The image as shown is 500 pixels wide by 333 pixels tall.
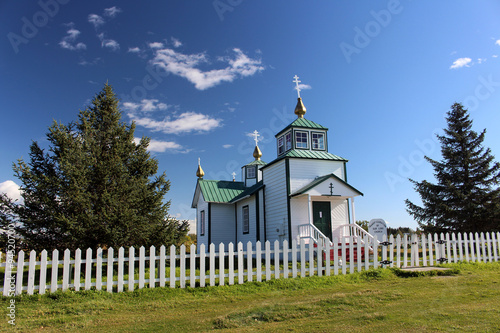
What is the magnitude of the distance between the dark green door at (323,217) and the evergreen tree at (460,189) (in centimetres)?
749

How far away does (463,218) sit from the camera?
19.5 meters

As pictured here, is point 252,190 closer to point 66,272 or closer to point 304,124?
point 304,124

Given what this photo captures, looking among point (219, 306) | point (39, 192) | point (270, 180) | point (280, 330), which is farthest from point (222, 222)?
point (280, 330)

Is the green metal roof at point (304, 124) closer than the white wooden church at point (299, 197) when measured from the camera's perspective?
No

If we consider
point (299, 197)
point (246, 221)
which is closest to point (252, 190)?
point (246, 221)

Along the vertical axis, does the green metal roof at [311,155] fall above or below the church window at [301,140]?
below

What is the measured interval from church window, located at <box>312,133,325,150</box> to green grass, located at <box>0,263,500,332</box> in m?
9.62

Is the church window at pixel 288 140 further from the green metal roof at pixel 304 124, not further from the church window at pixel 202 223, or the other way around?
the church window at pixel 202 223

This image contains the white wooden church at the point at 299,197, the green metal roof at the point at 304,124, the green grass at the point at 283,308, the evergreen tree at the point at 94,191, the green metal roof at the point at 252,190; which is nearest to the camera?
the green grass at the point at 283,308

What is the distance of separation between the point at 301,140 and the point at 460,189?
9.49 meters

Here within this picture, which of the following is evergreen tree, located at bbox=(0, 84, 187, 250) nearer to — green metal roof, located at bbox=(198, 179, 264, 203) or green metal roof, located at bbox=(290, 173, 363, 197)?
green metal roof, located at bbox=(290, 173, 363, 197)

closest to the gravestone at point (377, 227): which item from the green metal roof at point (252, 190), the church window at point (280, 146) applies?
the green metal roof at point (252, 190)

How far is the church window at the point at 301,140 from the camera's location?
18047mm

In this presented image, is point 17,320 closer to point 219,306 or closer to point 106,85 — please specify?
point 219,306
